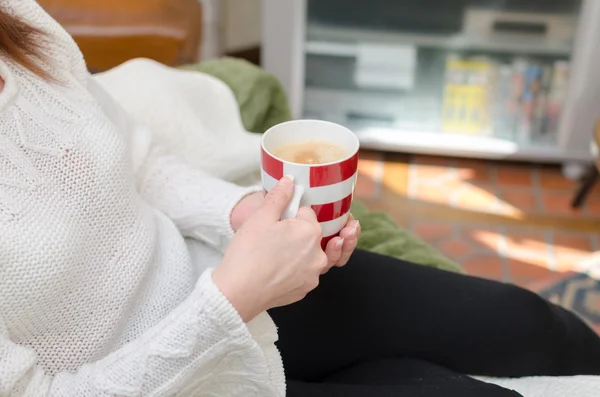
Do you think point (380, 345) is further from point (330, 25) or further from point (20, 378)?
point (330, 25)

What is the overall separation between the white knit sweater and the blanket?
0.62 feet

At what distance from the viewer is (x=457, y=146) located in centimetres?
228

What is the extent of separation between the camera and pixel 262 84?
1396mm

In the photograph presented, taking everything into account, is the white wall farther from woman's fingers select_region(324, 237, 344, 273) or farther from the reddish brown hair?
woman's fingers select_region(324, 237, 344, 273)

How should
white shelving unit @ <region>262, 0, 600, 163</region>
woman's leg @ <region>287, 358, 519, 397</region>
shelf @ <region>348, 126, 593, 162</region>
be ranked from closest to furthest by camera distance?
woman's leg @ <region>287, 358, 519, 397</region> < white shelving unit @ <region>262, 0, 600, 163</region> < shelf @ <region>348, 126, 593, 162</region>

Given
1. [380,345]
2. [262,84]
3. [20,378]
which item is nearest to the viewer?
[20,378]

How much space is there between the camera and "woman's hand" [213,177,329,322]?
2.25 ft

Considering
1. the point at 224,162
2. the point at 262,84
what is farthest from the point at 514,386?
the point at 262,84

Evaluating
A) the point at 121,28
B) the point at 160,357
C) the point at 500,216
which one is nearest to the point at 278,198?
the point at 160,357

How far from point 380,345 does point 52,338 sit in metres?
0.42

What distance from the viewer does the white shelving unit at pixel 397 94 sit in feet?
6.97

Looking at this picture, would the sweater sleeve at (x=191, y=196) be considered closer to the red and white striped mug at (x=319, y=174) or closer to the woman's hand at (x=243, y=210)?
the woman's hand at (x=243, y=210)

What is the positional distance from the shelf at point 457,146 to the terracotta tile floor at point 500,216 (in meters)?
0.05

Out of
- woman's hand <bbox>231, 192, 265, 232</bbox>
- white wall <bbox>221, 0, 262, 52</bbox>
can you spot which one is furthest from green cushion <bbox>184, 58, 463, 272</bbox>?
white wall <bbox>221, 0, 262, 52</bbox>
